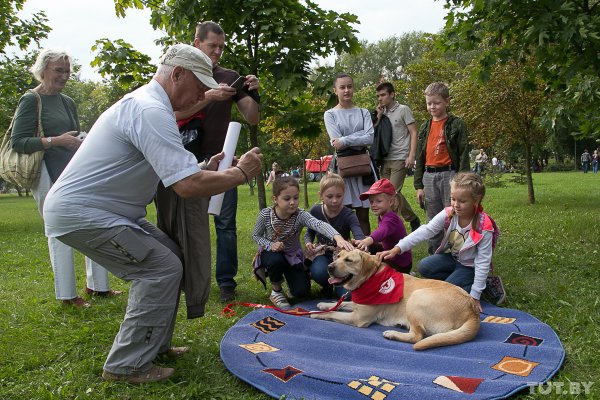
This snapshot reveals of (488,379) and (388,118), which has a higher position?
(388,118)

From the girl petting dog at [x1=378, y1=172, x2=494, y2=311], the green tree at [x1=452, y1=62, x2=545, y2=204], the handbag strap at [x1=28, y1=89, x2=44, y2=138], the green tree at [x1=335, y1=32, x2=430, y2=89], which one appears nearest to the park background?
the girl petting dog at [x1=378, y1=172, x2=494, y2=311]

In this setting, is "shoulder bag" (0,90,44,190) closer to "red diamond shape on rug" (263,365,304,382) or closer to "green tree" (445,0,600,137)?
"red diamond shape on rug" (263,365,304,382)

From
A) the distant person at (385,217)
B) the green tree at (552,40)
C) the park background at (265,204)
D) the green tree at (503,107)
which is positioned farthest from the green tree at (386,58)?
the distant person at (385,217)

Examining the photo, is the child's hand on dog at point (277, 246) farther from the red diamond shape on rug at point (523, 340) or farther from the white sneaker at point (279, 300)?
the red diamond shape on rug at point (523, 340)

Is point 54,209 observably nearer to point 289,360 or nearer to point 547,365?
point 289,360

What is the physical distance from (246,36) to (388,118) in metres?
2.17

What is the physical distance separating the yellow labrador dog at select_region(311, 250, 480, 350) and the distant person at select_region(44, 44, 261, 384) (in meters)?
1.63

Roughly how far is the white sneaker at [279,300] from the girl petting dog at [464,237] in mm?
1072

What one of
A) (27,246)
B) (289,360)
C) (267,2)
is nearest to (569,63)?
(267,2)

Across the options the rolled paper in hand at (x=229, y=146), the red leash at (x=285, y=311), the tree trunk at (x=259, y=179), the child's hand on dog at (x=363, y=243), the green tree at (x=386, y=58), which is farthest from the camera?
the green tree at (x=386, y=58)

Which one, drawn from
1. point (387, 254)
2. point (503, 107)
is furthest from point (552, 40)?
point (503, 107)

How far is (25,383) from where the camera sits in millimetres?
3191

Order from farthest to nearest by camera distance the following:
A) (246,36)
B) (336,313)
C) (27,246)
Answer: (27,246) < (246,36) < (336,313)

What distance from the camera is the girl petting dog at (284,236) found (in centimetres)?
491
